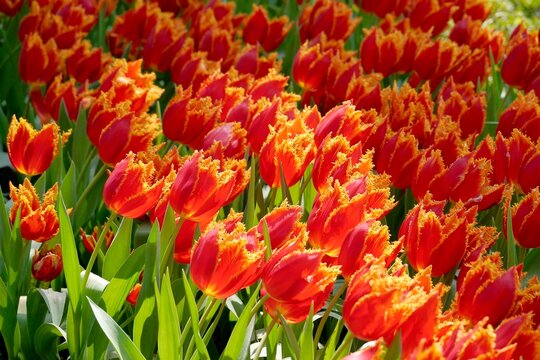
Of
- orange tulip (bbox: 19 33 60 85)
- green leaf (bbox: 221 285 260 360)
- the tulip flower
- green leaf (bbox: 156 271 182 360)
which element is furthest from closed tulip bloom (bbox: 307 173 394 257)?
the tulip flower

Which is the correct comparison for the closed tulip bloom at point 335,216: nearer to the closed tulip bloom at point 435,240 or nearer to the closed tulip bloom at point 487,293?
the closed tulip bloom at point 435,240

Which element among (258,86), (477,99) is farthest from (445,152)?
(258,86)

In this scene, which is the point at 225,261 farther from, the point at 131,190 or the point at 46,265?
the point at 46,265

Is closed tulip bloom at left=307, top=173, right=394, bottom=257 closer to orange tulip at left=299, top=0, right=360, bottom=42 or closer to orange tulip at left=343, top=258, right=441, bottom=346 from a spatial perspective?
orange tulip at left=343, top=258, right=441, bottom=346

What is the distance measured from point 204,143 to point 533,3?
17.1ft

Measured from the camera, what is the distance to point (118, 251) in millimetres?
1559

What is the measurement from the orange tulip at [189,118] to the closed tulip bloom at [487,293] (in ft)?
2.45

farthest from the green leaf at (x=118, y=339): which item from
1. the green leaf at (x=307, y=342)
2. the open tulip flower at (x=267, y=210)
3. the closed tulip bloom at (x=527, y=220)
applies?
the closed tulip bloom at (x=527, y=220)

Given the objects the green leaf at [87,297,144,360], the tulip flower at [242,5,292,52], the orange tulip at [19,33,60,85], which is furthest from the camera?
the tulip flower at [242,5,292,52]

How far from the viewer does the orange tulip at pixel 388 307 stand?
1.04 meters

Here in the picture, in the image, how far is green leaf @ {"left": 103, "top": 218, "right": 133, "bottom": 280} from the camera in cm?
154

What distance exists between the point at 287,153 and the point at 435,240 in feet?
1.10

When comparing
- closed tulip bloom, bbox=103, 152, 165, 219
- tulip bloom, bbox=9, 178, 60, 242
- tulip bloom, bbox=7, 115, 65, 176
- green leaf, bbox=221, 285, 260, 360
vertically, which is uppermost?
closed tulip bloom, bbox=103, 152, 165, 219

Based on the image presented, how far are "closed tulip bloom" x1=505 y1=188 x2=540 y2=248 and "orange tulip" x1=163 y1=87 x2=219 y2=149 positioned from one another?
2.09ft
